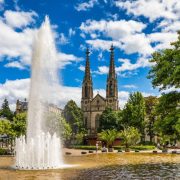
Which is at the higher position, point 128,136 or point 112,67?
point 112,67

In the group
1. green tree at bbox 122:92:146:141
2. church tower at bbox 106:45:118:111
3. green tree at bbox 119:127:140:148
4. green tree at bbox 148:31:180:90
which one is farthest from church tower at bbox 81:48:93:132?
green tree at bbox 148:31:180:90

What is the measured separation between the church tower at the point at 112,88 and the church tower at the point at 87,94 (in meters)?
7.48

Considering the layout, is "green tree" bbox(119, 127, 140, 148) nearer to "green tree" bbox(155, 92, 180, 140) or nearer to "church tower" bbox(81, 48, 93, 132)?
"green tree" bbox(155, 92, 180, 140)

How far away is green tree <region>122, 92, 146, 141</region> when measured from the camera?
79.8 metres

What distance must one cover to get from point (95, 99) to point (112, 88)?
813 centimetres

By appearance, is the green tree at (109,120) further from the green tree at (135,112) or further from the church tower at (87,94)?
the church tower at (87,94)

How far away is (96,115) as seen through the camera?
126m

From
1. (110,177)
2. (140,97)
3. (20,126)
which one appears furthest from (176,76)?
(140,97)

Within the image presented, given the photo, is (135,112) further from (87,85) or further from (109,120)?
(87,85)

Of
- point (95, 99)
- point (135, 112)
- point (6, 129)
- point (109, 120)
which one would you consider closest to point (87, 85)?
point (95, 99)

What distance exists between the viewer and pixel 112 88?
125188 mm

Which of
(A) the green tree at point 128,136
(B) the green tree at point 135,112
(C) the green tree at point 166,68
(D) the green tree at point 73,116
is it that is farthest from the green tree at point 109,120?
(C) the green tree at point 166,68

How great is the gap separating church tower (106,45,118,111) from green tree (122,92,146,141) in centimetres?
3944

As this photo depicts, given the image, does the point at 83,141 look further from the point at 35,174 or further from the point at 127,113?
the point at 35,174
